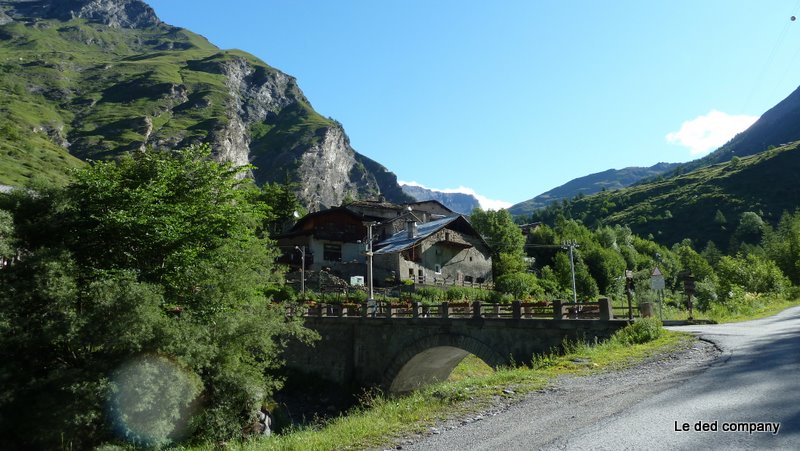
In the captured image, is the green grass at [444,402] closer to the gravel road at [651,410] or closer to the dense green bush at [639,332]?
the dense green bush at [639,332]

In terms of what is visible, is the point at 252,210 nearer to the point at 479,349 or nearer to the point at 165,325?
the point at 165,325

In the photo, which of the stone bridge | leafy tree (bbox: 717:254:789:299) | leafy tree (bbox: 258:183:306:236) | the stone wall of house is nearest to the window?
the stone wall of house

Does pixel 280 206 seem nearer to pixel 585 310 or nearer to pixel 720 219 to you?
pixel 585 310

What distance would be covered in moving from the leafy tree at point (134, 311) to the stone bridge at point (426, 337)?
837cm

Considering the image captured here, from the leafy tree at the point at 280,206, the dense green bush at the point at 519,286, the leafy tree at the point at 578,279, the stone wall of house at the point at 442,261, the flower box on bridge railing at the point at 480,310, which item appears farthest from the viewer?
the leafy tree at the point at 280,206

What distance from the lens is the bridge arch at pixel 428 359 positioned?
24.2 m

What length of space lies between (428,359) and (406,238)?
29489mm

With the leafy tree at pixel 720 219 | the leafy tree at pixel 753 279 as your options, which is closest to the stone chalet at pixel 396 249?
the leafy tree at pixel 753 279

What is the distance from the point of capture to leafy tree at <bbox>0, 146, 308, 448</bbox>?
51.4ft

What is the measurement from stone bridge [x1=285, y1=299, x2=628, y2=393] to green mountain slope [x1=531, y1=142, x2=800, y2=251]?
5285 inches

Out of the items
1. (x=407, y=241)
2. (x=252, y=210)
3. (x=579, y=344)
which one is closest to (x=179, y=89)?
(x=407, y=241)

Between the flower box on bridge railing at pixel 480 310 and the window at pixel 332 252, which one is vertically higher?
the window at pixel 332 252

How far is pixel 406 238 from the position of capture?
189ft

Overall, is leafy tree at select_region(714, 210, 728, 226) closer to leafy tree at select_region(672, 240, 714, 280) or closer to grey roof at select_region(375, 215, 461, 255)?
leafy tree at select_region(672, 240, 714, 280)
